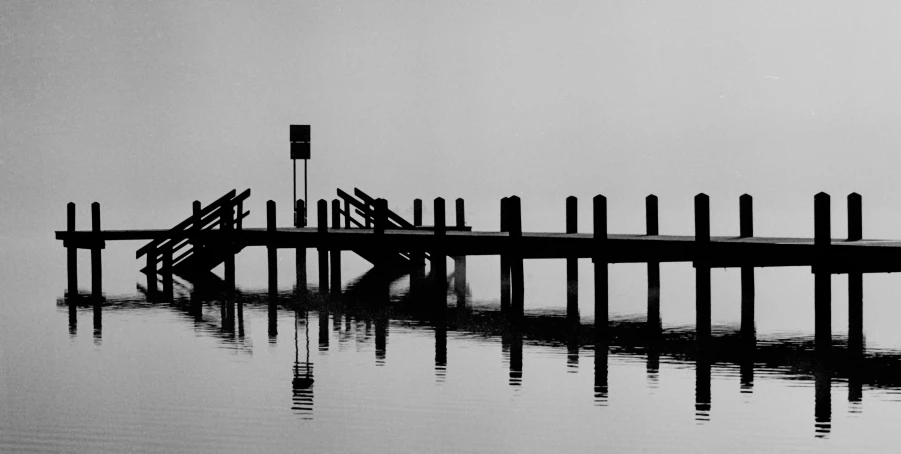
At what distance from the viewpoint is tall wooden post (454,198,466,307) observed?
29.6 m

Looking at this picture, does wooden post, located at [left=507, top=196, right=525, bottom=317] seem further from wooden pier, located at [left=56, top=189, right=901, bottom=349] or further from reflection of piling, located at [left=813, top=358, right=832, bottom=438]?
reflection of piling, located at [left=813, top=358, right=832, bottom=438]

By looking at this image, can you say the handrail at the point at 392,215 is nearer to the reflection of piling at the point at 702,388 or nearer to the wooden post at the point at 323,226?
the wooden post at the point at 323,226

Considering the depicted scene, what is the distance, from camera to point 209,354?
18.9 meters

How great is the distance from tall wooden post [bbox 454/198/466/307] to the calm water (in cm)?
279

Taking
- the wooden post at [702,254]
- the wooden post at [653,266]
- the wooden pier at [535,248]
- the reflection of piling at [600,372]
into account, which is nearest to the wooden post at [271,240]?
the wooden pier at [535,248]

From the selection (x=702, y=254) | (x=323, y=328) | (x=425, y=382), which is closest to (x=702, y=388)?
(x=425, y=382)

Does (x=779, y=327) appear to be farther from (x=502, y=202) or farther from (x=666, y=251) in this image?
(x=502, y=202)

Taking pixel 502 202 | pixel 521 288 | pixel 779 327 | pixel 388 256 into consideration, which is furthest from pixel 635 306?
pixel 388 256

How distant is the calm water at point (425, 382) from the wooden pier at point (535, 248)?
2.34 feet

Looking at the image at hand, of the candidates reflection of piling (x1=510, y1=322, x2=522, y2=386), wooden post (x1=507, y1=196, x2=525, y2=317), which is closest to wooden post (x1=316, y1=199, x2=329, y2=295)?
wooden post (x1=507, y1=196, x2=525, y2=317)

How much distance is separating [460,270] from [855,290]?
18453 mm

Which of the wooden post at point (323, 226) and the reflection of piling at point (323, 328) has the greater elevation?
the wooden post at point (323, 226)

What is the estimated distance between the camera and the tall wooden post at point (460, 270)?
29609mm

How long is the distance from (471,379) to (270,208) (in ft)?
61.0
